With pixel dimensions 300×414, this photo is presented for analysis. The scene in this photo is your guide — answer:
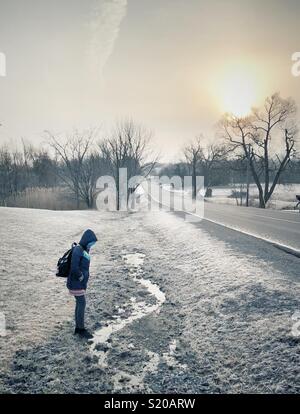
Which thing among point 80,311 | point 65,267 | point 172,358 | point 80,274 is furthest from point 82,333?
point 172,358

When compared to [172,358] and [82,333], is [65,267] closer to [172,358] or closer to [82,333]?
[82,333]

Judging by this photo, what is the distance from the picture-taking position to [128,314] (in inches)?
257

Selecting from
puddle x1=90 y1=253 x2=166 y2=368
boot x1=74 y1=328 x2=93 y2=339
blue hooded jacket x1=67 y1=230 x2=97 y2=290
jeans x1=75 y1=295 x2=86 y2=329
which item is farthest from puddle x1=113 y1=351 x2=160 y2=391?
blue hooded jacket x1=67 y1=230 x2=97 y2=290

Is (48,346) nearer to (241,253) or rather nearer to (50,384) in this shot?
(50,384)

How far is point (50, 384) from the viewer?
13.7 feet

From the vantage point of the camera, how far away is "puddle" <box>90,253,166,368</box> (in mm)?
5091

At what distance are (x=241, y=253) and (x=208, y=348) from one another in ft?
17.0

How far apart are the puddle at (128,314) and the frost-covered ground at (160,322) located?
2 cm

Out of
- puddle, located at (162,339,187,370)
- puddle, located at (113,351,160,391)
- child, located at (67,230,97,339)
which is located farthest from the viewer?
child, located at (67,230,97,339)

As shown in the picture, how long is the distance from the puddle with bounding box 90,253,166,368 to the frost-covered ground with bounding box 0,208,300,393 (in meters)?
0.02

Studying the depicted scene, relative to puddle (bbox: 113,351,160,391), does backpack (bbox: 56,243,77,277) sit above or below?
above

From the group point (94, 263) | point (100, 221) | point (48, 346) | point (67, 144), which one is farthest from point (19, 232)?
point (67, 144)

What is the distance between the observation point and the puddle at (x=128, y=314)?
5.09 m

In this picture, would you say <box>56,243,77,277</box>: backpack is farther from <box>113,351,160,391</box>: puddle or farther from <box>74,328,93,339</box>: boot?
<box>113,351,160,391</box>: puddle
